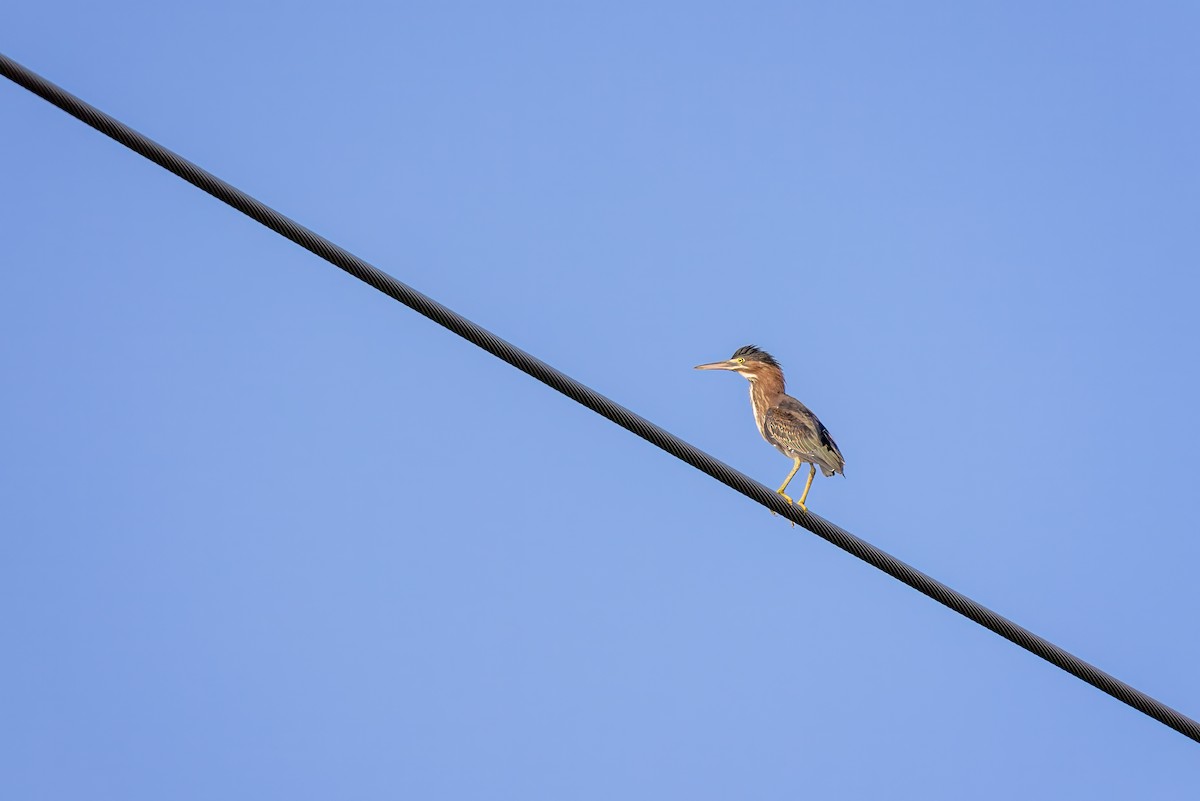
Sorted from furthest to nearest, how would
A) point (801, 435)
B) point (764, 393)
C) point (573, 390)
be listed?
1. point (764, 393)
2. point (801, 435)
3. point (573, 390)

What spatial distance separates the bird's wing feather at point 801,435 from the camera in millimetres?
12953

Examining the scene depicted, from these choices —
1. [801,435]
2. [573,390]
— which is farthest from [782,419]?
[573,390]

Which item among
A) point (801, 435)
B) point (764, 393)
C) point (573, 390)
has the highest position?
point (764, 393)

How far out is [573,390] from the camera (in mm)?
6336

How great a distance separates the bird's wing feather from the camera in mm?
12953

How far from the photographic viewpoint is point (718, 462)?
6879mm

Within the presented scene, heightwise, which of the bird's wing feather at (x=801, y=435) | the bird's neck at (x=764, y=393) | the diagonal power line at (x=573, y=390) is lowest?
the diagonal power line at (x=573, y=390)

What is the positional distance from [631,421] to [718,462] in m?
0.57

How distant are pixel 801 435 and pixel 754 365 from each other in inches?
59.6

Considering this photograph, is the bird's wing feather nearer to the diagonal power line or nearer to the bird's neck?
the bird's neck

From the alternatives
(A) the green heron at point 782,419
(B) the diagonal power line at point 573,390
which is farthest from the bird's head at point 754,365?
(B) the diagonal power line at point 573,390

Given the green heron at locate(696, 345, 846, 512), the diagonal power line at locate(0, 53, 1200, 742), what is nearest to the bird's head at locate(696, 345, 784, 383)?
the green heron at locate(696, 345, 846, 512)

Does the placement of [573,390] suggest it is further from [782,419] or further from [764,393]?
[764,393]

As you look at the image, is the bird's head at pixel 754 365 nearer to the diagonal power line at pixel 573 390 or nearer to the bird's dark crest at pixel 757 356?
the bird's dark crest at pixel 757 356
